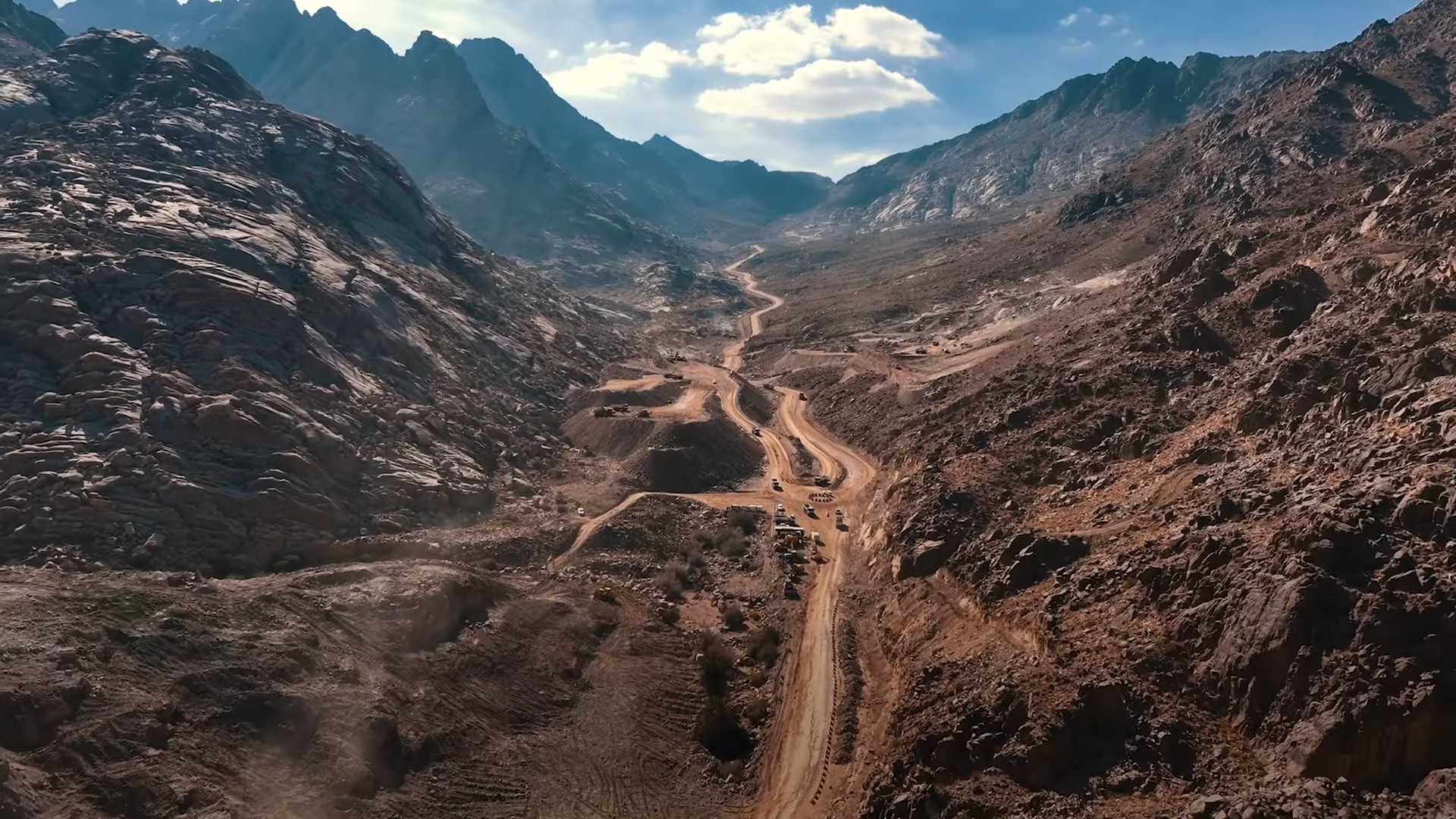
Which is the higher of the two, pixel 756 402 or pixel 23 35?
pixel 23 35

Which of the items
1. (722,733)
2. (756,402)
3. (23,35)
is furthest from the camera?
(23,35)

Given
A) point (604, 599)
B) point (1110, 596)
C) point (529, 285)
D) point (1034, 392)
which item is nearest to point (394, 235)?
point (529, 285)

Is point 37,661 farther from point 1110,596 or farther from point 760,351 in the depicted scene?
point 760,351

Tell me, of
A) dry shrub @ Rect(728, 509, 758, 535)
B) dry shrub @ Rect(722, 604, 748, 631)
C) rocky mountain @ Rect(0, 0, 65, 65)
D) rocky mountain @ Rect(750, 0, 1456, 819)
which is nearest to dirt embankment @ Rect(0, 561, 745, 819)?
dry shrub @ Rect(722, 604, 748, 631)

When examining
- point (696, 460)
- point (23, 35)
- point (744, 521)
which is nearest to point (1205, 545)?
point (744, 521)

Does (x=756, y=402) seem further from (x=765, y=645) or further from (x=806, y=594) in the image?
(x=765, y=645)

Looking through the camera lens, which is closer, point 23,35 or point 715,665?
point 715,665

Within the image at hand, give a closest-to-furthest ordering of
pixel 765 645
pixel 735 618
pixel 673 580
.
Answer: pixel 765 645, pixel 735 618, pixel 673 580

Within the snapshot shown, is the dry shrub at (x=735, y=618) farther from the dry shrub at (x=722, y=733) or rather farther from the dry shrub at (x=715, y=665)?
the dry shrub at (x=722, y=733)
